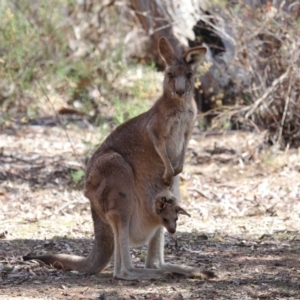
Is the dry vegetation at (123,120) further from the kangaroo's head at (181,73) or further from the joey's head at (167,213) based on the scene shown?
the kangaroo's head at (181,73)

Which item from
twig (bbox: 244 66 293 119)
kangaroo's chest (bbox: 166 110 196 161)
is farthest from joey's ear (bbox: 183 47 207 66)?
twig (bbox: 244 66 293 119)

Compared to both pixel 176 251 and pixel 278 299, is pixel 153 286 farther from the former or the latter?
pixel 176 251

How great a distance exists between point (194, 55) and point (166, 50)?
0.22 metres

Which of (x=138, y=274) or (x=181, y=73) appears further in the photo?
(x=181, y=73)

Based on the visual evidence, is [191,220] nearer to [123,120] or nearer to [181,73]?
[123,120]

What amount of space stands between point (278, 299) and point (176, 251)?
1667 mm

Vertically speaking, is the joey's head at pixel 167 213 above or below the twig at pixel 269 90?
below

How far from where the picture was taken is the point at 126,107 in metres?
8.83

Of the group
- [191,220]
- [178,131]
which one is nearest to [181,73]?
[178,131]

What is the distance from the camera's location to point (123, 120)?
8.56 metres

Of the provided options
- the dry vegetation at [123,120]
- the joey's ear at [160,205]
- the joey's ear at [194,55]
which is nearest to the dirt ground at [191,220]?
the dry vegetation at [123,120]

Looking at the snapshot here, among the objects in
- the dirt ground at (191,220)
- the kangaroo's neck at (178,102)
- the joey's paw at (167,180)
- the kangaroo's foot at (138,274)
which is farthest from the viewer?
the kangaroo's neck at (178,102)

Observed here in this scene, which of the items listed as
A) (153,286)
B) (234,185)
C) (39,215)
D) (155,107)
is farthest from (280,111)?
(153,286)

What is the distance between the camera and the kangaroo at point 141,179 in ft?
15.9
